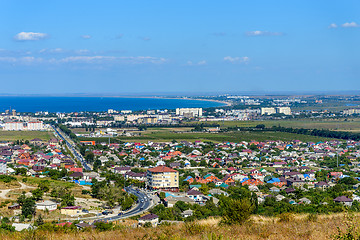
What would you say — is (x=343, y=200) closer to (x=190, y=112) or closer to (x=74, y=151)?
(x=74, y=151)

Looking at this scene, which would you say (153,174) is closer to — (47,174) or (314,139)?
(47,174)

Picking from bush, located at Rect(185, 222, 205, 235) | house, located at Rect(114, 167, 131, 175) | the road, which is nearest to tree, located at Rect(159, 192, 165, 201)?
house, located at Rect(114, 167, 131, 175)

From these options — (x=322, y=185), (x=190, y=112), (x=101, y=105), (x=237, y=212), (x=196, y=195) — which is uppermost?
(x=237, y=212)

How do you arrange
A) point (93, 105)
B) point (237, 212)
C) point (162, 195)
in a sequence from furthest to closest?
point (93, 105) < point (162, 195) < point (237, 212)

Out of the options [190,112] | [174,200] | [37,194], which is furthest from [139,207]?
[190,112]

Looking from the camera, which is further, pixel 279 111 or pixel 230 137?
pixel 279 111

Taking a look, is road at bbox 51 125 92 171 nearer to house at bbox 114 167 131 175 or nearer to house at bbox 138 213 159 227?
house at bbox 114 167 131 175

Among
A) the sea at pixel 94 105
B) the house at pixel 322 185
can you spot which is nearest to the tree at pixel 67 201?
the house at pixel 322 185

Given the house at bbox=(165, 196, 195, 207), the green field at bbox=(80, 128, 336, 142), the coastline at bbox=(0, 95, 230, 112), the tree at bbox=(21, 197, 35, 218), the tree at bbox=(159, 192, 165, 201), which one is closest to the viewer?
the tree at bbox=(21, 197, 35, 218)

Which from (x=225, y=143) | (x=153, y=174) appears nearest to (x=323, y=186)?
(x=153, y=174)
